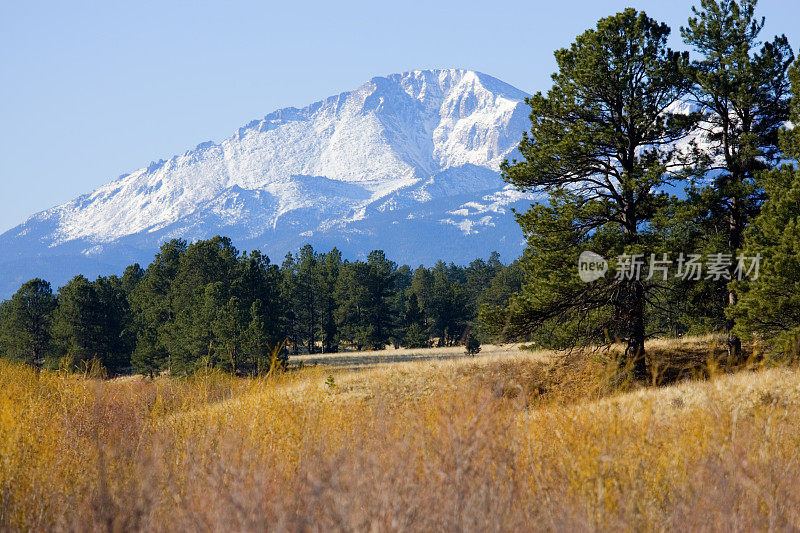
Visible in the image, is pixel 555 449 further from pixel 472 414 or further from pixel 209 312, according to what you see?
pixel 209 312

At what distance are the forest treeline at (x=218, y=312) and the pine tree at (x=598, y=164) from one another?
3434mm

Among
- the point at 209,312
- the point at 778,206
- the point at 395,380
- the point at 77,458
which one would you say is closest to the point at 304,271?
the point at 209,312

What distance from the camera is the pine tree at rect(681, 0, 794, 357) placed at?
18500mm

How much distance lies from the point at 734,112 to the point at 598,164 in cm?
484

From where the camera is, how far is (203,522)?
4.66 metres

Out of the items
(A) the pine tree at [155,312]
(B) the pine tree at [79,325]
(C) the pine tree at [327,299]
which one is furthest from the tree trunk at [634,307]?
Answer: (C) the pine tree at [327,299]

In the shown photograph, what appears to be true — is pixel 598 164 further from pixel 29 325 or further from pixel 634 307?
pixel 29 325

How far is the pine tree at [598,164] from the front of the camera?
17484 millimetres

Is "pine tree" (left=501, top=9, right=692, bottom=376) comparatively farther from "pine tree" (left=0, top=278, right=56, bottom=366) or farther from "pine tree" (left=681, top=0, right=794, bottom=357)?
"pine tree" (left=0, top=278, right=56, bottom=366)

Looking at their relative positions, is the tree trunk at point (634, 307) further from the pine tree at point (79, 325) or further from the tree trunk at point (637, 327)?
the pine tree at point (79, 325)

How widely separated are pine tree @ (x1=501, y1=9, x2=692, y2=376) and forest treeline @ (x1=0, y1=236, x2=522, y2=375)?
343 centimetres

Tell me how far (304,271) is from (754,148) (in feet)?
173

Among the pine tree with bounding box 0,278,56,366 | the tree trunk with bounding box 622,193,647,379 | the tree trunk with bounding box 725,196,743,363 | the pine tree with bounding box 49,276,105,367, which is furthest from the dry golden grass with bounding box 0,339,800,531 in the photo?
the pine tree with bounding box 0,278,56,366

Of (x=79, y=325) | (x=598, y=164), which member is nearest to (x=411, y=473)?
(x=598, y=164)
